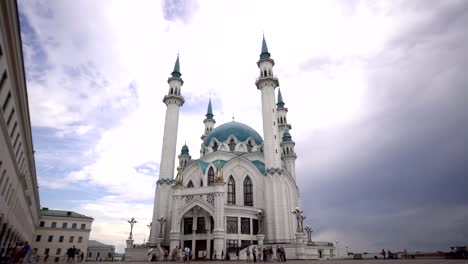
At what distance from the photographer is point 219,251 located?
110ft

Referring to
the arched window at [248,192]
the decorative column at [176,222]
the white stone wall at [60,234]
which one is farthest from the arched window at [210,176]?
the white stone wall at [60,234]

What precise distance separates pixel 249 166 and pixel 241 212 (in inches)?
313

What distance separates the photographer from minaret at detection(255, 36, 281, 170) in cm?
4206

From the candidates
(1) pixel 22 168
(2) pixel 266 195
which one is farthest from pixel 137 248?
(1) pixel 22 168

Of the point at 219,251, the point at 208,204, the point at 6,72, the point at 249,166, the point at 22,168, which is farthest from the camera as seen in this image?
the point at 249,166

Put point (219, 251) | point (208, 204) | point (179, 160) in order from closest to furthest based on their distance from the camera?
point (219, 251) → point (208, 204) → point (179, 160)

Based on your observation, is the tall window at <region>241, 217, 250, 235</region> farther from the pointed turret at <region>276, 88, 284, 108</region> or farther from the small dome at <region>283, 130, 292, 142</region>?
the pointed turret at <region>276, 88, 284, 108</region>

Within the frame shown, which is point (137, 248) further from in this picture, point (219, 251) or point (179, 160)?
point (179, 160)

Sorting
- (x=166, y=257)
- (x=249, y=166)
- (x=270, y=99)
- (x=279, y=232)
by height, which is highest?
(x=270, y=99)

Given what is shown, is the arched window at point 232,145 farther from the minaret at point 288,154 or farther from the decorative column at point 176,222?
the decorative column at point 176,222

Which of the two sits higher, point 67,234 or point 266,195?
point 266,195

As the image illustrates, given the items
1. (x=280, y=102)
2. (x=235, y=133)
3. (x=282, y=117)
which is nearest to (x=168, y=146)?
(x=235, y=133)

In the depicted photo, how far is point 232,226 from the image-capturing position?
37.3 metres

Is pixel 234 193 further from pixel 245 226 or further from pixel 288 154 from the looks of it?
pixel 288 154
